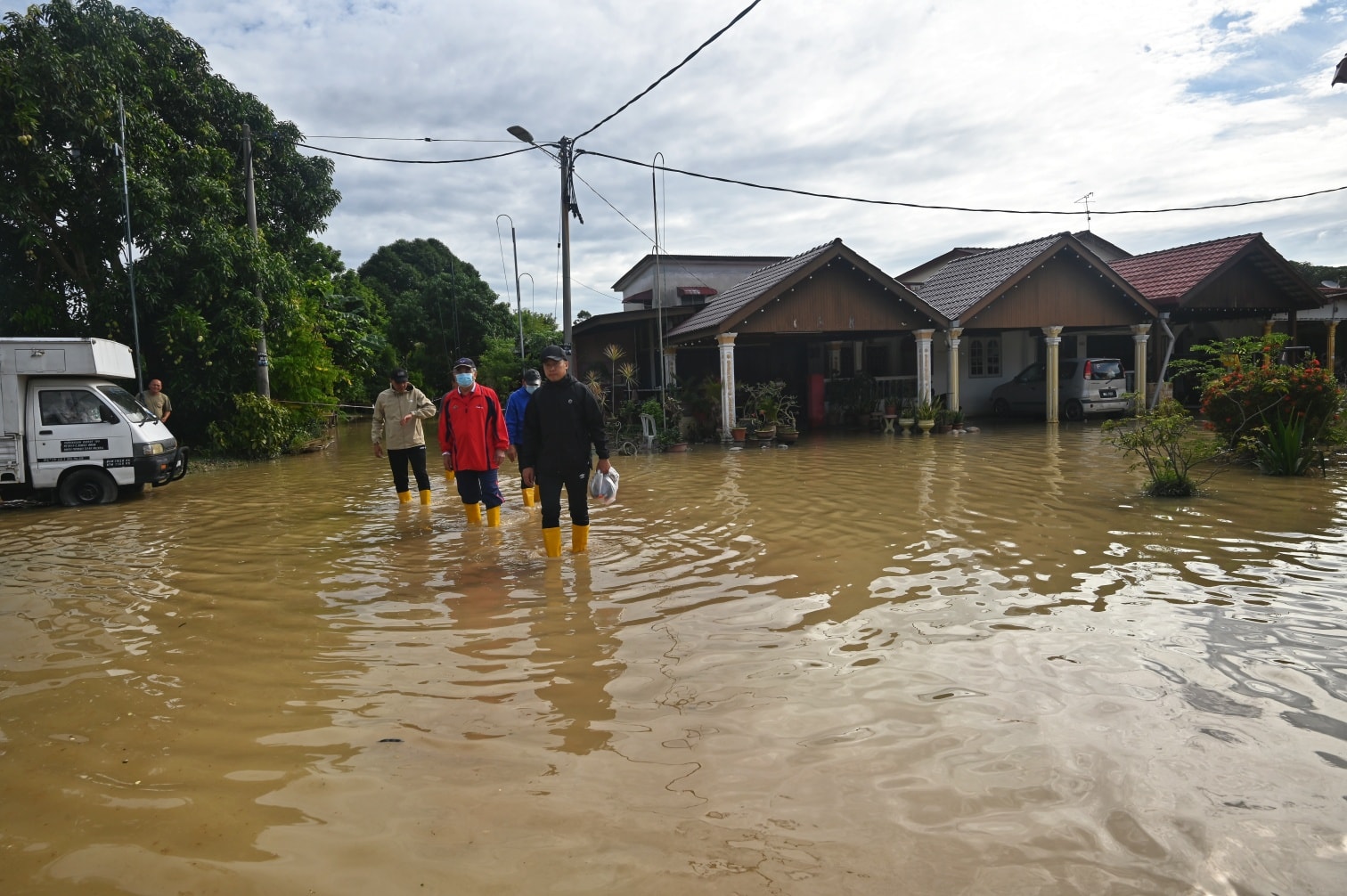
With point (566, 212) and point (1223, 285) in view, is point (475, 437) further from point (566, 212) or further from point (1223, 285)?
A: point (1223, 285)

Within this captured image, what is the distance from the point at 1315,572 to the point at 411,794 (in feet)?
21.1

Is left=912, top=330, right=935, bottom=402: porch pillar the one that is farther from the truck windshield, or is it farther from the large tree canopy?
the truck windshield

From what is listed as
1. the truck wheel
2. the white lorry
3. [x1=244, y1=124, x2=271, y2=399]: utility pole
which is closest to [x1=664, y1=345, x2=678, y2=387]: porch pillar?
[x1=244, y1=124, x2=271, y2=399]: utility pole

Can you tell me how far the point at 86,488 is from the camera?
39.1ft

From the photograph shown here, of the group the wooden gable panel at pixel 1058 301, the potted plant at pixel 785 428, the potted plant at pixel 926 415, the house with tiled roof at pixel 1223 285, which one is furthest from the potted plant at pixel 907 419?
the house with tiled roof at pixel 1223 285

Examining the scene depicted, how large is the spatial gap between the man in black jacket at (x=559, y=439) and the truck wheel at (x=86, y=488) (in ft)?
26.7

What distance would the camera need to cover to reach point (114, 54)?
16562 mm

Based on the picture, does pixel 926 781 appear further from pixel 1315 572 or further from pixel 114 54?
pixel 114 54

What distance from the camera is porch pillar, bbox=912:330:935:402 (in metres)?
20.3

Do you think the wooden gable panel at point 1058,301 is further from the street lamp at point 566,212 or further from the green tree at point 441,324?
the green tree at point 441,324

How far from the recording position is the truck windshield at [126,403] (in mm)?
11984

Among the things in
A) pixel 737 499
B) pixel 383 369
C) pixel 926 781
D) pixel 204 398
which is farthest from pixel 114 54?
pixel 383 369

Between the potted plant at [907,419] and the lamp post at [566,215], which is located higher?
the lamp post at [566,215]

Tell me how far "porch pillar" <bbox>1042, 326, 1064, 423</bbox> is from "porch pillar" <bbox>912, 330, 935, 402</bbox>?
3.37m
